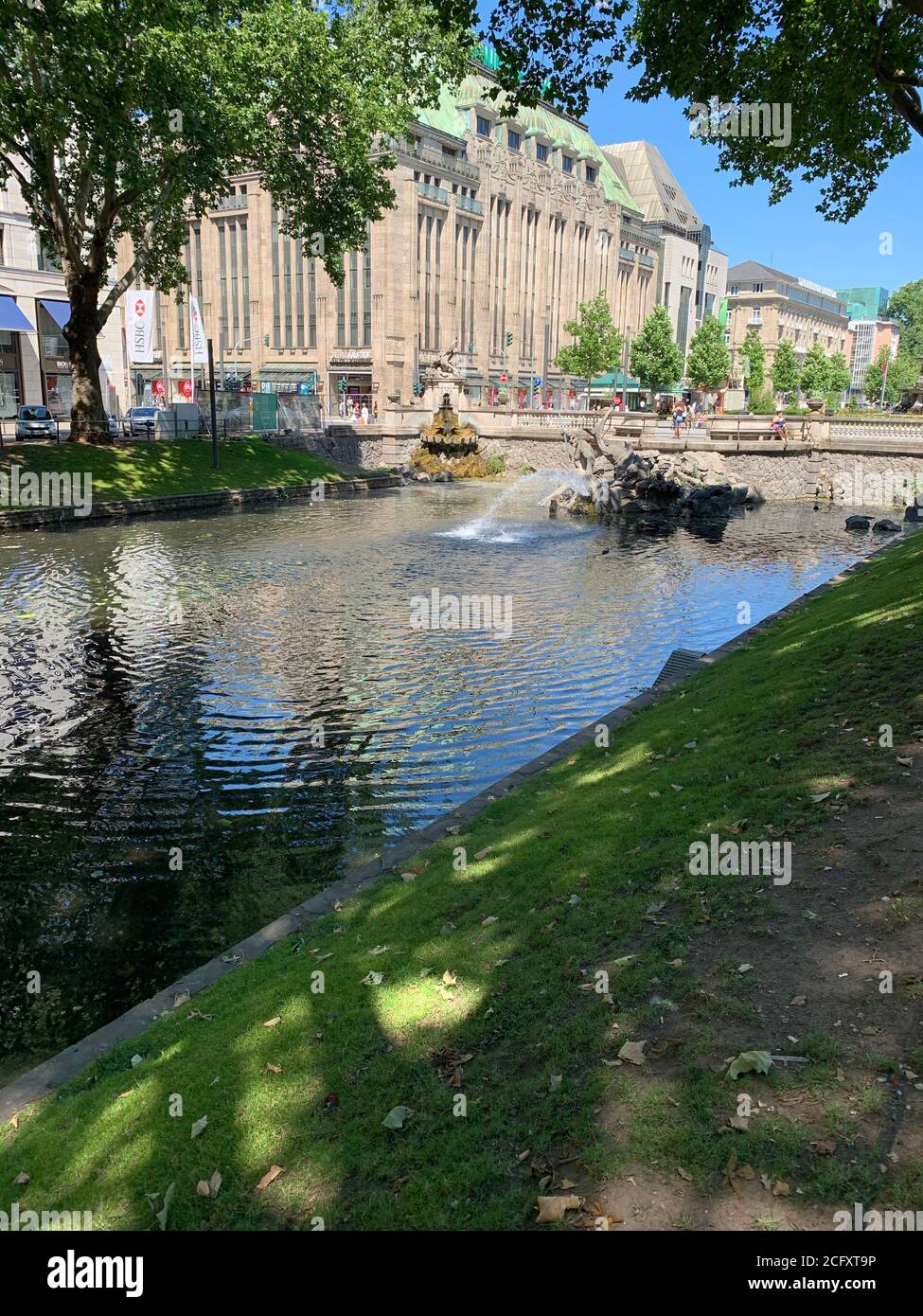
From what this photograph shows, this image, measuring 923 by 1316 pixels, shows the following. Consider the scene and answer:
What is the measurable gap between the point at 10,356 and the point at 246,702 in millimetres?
51043

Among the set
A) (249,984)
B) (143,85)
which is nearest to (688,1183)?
(249,984)

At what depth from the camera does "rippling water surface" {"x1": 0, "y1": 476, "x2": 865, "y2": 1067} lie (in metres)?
8.55

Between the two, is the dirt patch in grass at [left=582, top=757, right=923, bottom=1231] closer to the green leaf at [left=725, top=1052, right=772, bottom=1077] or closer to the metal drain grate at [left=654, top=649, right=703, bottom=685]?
the green leaf at [left=725, top=1052, right=772, bottom=1077]

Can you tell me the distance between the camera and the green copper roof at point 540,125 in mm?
83062

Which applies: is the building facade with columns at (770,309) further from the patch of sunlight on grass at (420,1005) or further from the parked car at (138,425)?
the patch of sunlight on grass at (420,1005)

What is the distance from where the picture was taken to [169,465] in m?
38.7

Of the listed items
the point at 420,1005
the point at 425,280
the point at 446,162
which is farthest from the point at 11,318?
the point at 420,1005

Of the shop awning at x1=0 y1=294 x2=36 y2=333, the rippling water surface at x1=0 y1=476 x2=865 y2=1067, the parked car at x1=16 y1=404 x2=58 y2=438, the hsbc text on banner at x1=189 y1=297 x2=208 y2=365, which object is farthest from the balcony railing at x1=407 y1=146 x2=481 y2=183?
the rippling water surface at x1=0 y1=476 x2=865 y2=1067

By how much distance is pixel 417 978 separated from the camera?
19.7 ft

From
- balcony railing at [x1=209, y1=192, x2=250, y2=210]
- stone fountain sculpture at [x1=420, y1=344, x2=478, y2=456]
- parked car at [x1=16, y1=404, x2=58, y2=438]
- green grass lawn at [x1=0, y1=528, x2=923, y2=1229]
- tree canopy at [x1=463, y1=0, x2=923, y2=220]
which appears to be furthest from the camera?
balcony railing at [x1=209, y1=192, x2=250, y2=210]

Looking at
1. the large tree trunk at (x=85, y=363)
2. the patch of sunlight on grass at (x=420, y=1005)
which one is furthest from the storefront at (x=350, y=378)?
the patch of sunlight on grass at (x=420, y=1005)

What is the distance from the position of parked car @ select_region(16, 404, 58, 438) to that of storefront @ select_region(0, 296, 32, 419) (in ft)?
25.1

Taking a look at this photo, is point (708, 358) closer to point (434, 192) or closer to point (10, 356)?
point (434, 192)

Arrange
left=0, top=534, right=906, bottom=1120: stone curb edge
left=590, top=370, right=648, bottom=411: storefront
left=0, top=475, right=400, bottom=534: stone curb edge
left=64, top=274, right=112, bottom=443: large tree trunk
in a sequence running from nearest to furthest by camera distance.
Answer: left=0, top=534, right=906, bottom=1120: stone curb edge < left=0, top=475, right=400, bottom=534: stone curb edge < left=64, top=274, right=112, bottom=443: large tree trunk < left=590, top=370, right=648, bottom=411: storefront
